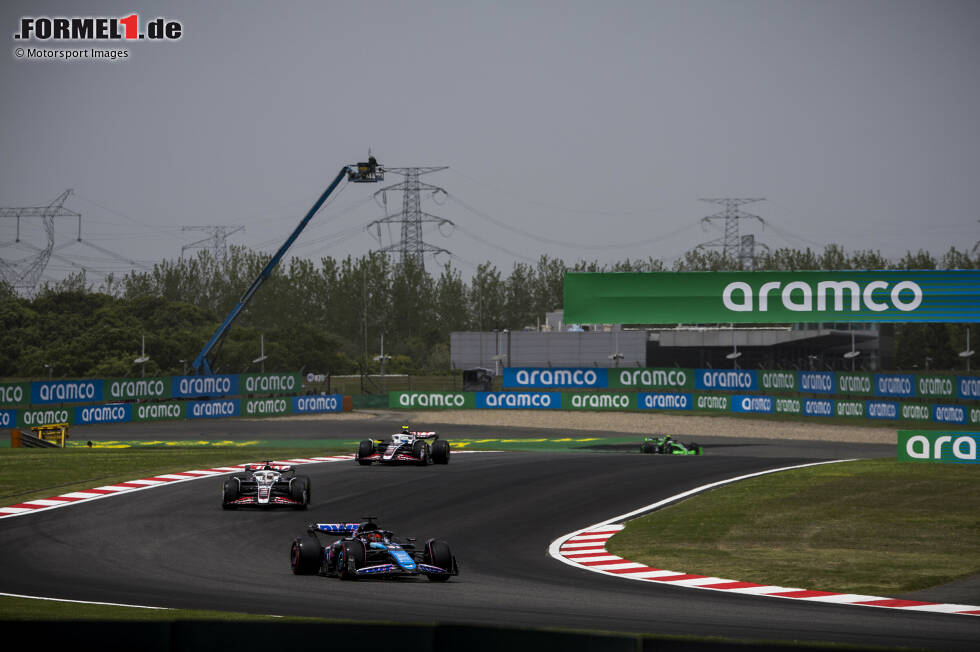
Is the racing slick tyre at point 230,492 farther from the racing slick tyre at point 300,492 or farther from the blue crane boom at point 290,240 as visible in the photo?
the blue crane boom at point 290,240

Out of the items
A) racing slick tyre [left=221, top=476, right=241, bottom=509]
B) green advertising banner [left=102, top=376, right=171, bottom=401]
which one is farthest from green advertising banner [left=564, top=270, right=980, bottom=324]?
green advertising banner [left=102, top=376, right=171, bottom=401]

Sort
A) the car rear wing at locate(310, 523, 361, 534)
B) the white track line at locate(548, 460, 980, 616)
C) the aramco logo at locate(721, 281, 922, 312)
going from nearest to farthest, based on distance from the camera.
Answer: the white track line at locate(548, 460, 980, 616), the car rear wing at locate(310, 523, 361, 534), the aramco logo at locate(721, 281, 922, 312)

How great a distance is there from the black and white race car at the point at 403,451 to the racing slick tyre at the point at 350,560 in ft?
55.9

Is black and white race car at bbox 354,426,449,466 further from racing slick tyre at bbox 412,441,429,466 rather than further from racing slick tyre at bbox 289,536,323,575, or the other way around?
racing slick tyre at bbox 289,536,323,575

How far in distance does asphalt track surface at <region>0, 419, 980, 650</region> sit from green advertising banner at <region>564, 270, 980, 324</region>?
14.8ft

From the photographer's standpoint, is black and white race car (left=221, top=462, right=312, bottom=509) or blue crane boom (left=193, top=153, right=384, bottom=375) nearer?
black and white race car (left=221, top=462, right=312, bottom=509)

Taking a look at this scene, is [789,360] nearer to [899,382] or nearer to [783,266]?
[899,382]

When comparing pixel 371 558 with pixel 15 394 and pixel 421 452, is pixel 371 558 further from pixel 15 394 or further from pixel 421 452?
pixel 15 394

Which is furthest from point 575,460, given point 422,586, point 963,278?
point 422,586

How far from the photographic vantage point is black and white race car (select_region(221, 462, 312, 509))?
2327 centimetres

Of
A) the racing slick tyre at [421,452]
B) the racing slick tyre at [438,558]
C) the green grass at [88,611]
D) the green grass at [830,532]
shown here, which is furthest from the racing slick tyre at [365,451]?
the green grass at [88,611]

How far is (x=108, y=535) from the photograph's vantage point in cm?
2005

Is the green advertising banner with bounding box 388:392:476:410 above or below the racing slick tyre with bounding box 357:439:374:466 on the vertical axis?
above

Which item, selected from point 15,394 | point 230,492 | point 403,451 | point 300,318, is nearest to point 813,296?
point 403,451
